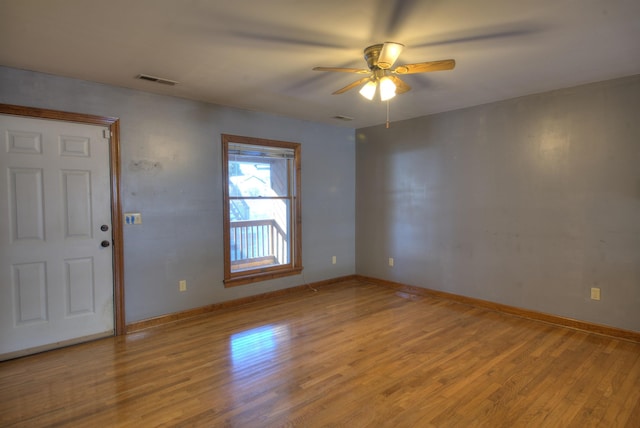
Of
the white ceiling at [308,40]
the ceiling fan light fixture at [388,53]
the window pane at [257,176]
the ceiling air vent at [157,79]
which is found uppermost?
the ceiling air vent at [157,79]

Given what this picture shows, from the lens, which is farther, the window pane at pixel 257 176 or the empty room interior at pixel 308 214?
the window pane at pixel 257 176

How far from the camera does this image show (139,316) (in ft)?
12.3

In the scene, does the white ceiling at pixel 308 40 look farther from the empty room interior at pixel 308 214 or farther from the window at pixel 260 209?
the window at pixel 260 209

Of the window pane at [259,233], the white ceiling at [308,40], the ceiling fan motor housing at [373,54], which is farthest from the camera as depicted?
the window pane at [259,233]

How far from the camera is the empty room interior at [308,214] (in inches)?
91.7

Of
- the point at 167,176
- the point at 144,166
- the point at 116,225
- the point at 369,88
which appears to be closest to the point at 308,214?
the point at 167,176

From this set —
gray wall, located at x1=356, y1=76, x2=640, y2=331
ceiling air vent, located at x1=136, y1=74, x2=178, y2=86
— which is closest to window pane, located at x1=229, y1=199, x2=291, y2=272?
gray wall, located at x1=356, y1=76, x2=640, y2=331

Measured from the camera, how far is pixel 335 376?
275 cm

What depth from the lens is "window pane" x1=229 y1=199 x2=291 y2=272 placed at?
4820 millimetres

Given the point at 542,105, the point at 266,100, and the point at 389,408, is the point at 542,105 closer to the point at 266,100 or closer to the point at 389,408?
the point at 266,100

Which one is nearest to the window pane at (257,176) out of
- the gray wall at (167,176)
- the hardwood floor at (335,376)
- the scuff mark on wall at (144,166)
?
the gray wall at (167,176)

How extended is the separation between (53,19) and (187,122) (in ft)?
6.14

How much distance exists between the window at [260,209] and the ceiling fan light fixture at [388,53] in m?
2.45

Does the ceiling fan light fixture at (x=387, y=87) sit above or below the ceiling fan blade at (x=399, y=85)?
below
